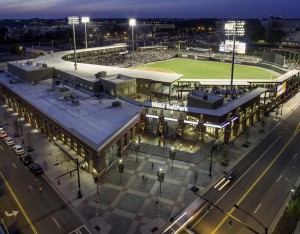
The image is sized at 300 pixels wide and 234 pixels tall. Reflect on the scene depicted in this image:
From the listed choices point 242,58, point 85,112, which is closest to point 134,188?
point 85,112

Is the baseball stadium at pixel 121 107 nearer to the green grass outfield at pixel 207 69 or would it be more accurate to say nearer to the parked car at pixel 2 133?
the parked car at pixel 2 133

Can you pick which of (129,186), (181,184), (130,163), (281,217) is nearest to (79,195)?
(129,186)

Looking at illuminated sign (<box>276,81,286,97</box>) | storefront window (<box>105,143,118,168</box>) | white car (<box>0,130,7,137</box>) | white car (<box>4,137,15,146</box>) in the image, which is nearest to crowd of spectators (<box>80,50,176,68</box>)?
white car (<box>0,130,7,137</box>)

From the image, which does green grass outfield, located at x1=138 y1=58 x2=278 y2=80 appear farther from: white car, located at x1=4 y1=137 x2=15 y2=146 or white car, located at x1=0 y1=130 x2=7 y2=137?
white car, located at x1=4 y1=137 x2=15 y2=146

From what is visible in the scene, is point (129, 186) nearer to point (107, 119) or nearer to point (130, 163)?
point (130, 163)

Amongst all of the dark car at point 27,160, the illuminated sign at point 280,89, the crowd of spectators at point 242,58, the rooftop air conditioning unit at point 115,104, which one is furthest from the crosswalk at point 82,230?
the crowd of spectators at point 242,58

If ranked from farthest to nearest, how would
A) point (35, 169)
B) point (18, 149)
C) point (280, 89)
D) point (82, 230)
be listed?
point (280, 89), point (18, 149), point (35, 169), point (82, 230)

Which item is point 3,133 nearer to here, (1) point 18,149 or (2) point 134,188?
(1) point 18,149
